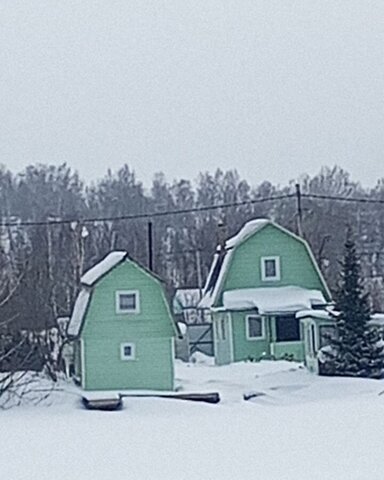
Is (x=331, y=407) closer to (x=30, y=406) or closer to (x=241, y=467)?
(x=241, y=467)

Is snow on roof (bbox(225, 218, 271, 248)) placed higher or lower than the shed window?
higher

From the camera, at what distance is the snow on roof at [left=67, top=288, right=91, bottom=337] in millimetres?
21719

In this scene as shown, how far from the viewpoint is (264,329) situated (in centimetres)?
2966

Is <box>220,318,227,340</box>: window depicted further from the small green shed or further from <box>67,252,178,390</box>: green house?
<box>67,252,178,390</box>: green house

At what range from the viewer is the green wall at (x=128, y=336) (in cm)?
2133

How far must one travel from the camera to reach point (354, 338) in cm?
2203

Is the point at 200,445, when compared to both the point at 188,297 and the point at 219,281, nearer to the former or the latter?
the point at 219,281

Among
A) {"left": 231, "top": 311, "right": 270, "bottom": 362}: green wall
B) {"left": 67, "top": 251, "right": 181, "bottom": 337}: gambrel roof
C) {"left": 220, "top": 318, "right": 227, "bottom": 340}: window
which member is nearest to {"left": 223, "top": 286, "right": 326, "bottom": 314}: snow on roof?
{"left": 231, "top": 311, "right": 270, "bottom": 362}: green wall

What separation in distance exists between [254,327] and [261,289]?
126cm

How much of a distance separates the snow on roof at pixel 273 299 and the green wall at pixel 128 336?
7.44m

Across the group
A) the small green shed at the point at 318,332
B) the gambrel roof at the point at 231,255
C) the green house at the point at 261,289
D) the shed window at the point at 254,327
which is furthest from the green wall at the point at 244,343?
the small green shed at the point at 318,332

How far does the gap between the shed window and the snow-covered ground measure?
1324 cm

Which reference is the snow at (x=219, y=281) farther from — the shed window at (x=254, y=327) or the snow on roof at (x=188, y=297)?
the snow on roof at (x=188, y=297)

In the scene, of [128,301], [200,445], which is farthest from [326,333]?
[200,445]
